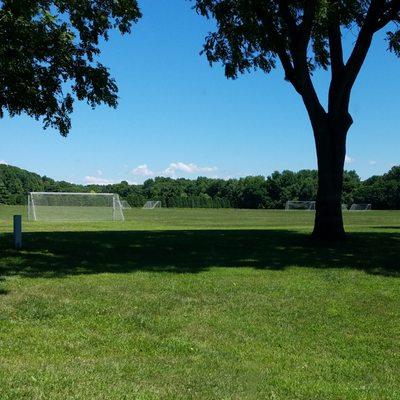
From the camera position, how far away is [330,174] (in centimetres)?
1594

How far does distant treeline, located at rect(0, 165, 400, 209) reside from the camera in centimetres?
10800

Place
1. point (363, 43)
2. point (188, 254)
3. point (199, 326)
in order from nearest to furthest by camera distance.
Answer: point (199, 326) < point (188, 254) < point (363, 43)

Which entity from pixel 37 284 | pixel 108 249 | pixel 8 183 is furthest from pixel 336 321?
pixel 8 183

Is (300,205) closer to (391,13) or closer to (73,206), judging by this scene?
(73,206)

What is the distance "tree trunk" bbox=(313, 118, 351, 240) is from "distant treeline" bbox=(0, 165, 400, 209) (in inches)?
3453

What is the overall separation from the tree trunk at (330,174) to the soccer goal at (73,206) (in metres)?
26.6

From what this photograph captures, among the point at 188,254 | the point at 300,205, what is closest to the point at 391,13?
the point at 188,254

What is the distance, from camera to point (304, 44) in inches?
630

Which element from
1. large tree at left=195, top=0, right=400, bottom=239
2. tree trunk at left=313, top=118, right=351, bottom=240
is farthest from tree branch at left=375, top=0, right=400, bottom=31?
tree trunk at left=313, top=118, right=351, bottom=240

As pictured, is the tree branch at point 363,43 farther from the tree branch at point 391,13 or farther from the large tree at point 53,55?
the large tree at point 53,55

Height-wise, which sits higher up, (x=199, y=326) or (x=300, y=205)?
(x=300, y=205)

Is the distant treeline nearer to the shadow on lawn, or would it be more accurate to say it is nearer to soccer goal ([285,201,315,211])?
soccer goal ([285,201,315,211])

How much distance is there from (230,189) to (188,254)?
135m

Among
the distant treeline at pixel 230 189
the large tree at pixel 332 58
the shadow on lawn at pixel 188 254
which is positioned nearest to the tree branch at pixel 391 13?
the large tree at pixel 332 58
